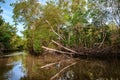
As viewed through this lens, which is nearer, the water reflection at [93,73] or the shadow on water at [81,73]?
the water reflection at [93,73]

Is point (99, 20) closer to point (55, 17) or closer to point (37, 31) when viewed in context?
point (55, 17)

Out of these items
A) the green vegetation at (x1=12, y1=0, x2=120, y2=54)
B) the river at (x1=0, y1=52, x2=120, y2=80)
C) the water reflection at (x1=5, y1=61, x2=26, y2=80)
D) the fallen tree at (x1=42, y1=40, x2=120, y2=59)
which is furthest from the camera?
the green vegetation at (x1=12, y1=0, x2=120, y2=54)

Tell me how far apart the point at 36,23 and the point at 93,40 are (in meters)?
12.8

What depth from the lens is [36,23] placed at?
37969mm

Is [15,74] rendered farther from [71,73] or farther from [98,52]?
[98,52]

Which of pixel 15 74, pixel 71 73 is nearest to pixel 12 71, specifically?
pixel 15 74

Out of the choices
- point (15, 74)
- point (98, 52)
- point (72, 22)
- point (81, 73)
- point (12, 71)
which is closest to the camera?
point (81, 73)

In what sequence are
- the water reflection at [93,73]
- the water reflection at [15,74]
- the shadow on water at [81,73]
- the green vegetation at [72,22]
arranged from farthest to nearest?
the green vegetation at [72,22]
the water reflection at [15,74]
the shadow on water at [81,73]
the water reflection at [93,73]

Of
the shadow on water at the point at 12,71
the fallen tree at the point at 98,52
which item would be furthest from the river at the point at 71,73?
the fallen tree at the point at 98,52

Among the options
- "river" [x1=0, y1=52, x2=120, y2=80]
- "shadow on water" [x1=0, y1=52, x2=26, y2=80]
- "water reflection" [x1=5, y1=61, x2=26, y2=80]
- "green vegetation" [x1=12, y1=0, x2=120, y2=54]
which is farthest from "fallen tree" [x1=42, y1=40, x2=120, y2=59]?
"water reflection" [x1=5, y1=61, x2=26, y2=80]

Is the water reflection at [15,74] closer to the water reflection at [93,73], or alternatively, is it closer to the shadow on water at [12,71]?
the shadow on water at [12,71]

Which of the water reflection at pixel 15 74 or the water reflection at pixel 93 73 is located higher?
the water reflection at pixel 93 73

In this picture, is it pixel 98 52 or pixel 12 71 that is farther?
pixel 98 52

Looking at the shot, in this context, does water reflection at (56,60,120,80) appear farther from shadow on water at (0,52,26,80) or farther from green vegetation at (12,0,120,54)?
green vegetation at (12,0,120,54)
